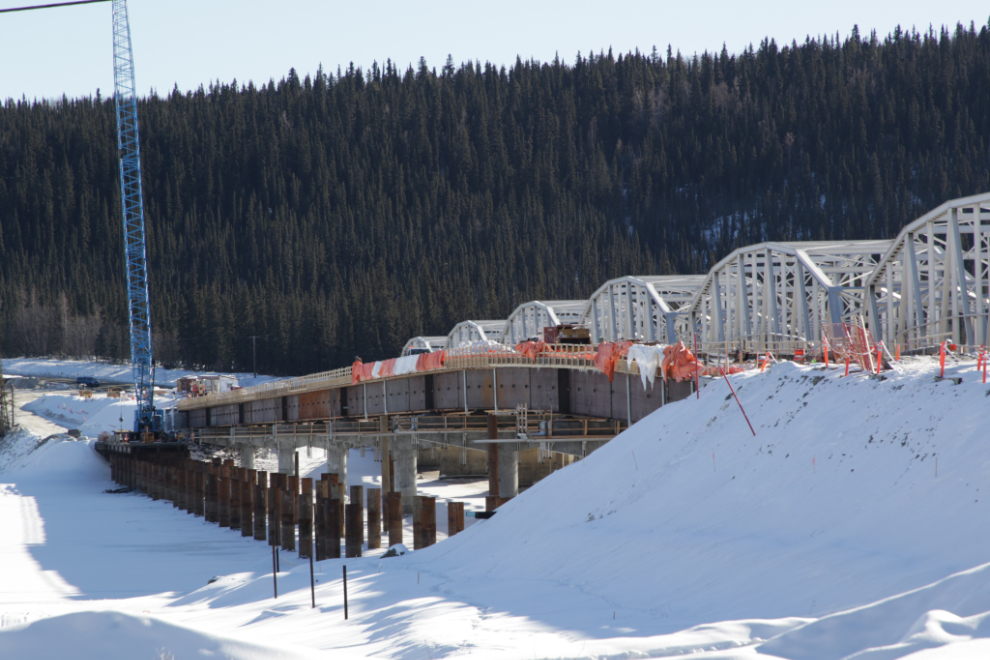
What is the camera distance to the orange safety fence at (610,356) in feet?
138

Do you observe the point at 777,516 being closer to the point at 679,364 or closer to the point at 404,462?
the point at 679,364

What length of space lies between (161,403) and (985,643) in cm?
11905

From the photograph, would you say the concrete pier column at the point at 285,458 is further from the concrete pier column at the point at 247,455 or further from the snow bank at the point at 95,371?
the snow bank at the point at 95,371

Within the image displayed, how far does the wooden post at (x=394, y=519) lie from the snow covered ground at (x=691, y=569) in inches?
241

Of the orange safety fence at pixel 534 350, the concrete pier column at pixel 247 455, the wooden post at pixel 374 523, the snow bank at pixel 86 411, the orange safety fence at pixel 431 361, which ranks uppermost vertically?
the orange safety fence at pixel 534 350

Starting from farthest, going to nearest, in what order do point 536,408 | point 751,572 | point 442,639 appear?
point 536,408, point 751,572, point 442,639

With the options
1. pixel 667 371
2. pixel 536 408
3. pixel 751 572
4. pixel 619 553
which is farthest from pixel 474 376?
pixel 751 572

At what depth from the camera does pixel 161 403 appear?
120 m

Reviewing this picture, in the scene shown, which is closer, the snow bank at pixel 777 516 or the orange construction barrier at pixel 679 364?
the snow bank at pixel 777 516

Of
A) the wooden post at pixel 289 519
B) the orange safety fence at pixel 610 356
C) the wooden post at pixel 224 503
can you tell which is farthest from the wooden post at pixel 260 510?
the orange safety fence at pixel 610 356

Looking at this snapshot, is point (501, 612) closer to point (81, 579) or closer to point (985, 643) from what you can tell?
point (985, 643)

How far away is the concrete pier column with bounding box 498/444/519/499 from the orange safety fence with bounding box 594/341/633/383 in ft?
48.8

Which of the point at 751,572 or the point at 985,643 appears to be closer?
the point at 985,643

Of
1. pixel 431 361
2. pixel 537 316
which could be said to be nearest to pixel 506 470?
pixel 431 361
